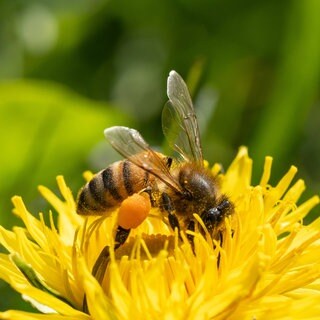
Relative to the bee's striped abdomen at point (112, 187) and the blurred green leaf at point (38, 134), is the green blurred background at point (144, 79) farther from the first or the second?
the bee's striped abdomen at point (112, 187)

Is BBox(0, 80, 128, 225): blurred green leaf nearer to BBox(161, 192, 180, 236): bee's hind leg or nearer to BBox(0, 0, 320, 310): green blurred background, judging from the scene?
BBox(0, 0, 320, 310): green blurred background

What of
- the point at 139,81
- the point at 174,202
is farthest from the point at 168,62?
the point at 174,202

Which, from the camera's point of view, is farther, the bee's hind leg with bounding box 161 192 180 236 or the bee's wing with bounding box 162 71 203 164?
the bee's wing with bounding box 162 71 203 164

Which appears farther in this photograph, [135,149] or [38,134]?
[38,134]

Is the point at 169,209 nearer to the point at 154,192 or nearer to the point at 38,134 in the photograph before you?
the point at 154,192

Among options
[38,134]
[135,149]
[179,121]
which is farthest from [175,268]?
[38,134]

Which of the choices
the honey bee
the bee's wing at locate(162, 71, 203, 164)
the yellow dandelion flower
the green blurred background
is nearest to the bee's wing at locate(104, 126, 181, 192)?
the honey bee
